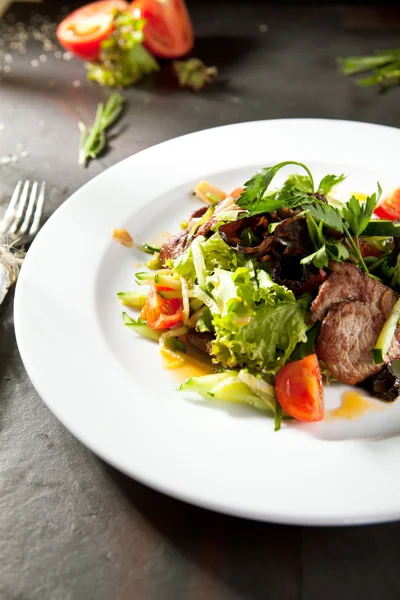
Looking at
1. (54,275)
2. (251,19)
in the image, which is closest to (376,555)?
(54,275)

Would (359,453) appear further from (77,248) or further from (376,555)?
(77,248)

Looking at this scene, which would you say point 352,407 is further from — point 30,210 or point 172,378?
point 30,210

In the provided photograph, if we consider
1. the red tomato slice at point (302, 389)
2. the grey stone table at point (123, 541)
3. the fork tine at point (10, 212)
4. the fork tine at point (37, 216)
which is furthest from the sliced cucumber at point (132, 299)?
the fork tine at point (10, 212)

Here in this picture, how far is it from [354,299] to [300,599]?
1294 mm

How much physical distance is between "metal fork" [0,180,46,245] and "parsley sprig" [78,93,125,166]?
23.1 inches

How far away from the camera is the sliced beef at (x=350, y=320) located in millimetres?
2807

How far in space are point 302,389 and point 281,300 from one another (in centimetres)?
41

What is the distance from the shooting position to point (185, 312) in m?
3.12

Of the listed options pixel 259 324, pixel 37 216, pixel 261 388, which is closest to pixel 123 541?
pixel 261 388

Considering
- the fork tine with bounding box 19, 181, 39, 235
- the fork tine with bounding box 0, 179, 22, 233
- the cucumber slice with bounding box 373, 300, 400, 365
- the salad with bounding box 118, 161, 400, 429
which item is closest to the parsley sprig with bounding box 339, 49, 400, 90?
the salad with bounding box 118, 161, 400, 429

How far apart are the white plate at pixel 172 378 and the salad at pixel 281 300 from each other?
0.10 metres

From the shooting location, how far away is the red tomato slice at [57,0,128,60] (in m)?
5.61

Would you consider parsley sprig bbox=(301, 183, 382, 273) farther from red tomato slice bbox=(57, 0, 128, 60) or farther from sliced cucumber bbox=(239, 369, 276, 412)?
red tomato slice bbox=(57, 0, 128, 60)

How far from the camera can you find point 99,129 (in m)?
5.06
